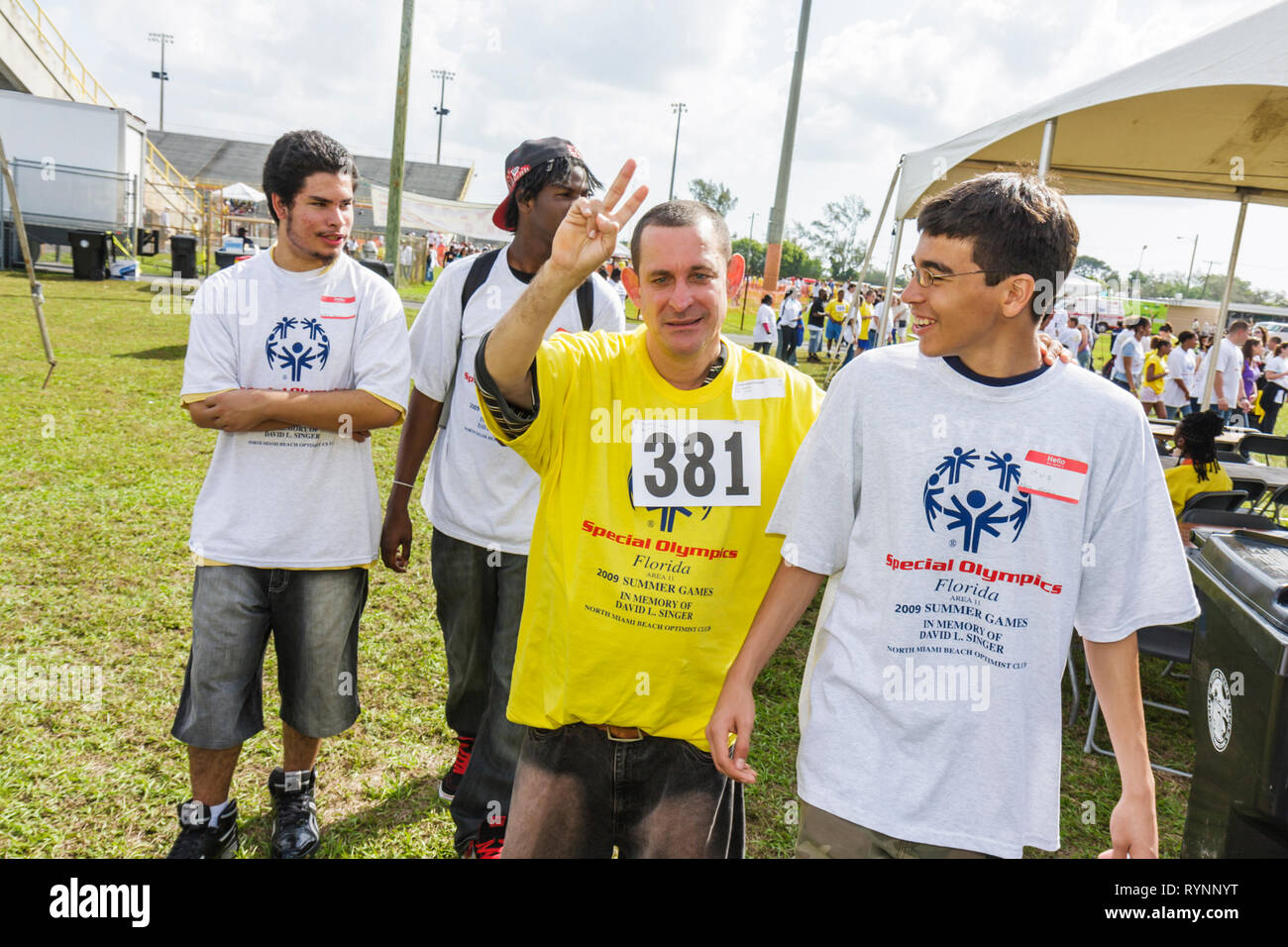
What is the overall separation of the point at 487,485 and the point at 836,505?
1.49m

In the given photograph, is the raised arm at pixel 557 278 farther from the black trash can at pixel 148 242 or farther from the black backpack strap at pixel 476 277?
the black trash can at pixel 148 242

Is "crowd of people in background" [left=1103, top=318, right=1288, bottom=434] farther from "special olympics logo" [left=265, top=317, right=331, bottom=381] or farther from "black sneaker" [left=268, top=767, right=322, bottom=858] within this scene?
"black sneaker" [left=268, top=767, right=322, bottom=858]

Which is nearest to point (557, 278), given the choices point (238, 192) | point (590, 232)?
point (590, 232)

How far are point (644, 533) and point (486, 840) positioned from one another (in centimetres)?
148

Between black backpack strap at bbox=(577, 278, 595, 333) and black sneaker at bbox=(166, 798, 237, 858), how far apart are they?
1936mm

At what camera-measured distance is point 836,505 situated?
1767 mm

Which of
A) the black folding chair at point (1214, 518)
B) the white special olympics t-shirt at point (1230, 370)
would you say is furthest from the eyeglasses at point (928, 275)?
the white special olympics t-shirt at point (1230, 370)

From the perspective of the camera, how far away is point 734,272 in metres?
2.24

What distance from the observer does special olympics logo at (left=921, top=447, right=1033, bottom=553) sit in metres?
1.68

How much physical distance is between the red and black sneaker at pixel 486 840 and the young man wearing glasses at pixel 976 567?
1.34m

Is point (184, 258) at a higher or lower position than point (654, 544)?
higher

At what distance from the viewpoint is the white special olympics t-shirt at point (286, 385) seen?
2.63 meters

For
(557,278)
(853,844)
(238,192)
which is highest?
(238,192)

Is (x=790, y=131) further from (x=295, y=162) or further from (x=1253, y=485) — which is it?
(x=295, y=162)
